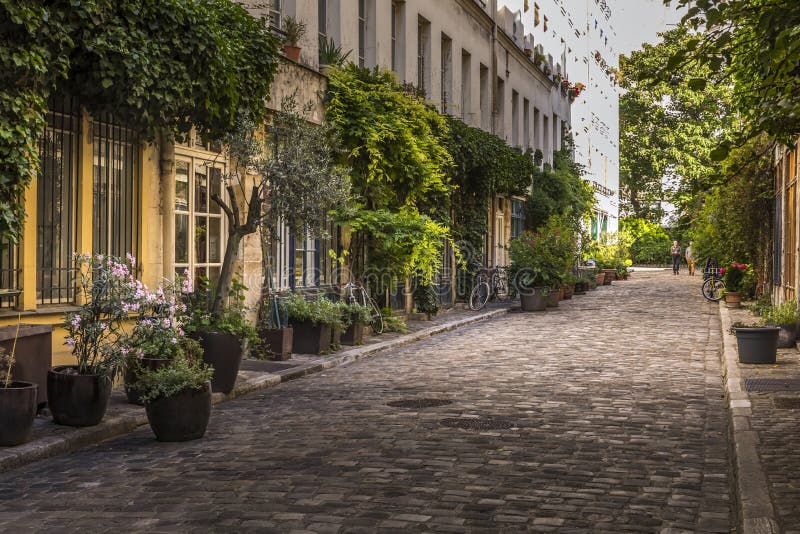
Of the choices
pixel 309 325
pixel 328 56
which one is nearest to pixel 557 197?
pixel 328 56

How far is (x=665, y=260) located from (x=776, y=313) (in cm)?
5129

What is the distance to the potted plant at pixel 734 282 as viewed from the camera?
25047 millimetres

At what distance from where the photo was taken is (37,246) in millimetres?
9836

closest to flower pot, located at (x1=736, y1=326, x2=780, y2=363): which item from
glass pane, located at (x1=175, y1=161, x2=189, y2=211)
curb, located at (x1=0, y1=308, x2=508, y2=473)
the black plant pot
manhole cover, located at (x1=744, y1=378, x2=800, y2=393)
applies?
manhole cover, located at (x1=744, y1=378, x2=800, y2=393)

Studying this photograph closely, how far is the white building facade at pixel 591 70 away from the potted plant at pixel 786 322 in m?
18.6

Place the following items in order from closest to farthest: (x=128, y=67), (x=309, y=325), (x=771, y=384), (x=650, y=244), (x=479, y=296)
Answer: (x=128, y=67), (x=771, y=384), (x=309, y=325), (x=479, y=296), (x=650, y=244)

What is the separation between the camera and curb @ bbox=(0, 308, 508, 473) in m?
7.27

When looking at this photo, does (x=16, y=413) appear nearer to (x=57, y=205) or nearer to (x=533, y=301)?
(x=57, y=205)

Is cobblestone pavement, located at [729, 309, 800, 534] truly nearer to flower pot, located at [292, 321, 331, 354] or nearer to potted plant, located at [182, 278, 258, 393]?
potted plant, located at [182, 278, 258, 393]

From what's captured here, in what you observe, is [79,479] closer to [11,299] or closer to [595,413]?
Answer: [11,299]

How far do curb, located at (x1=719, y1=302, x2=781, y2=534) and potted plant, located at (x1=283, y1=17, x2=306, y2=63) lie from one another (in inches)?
320

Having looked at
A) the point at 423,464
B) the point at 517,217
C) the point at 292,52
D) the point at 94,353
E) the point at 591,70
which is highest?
the point at 591,70

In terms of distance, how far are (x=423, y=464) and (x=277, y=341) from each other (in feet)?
21.0

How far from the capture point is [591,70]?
50.4 metres
